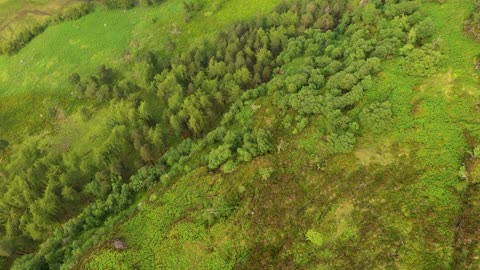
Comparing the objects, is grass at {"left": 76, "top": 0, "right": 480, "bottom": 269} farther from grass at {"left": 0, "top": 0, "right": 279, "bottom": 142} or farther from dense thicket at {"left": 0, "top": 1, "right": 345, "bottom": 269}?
grass at {"left": 0, "top": 0, "right": 279, "bottom": 142}

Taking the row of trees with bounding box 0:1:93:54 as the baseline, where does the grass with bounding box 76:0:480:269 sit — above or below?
below

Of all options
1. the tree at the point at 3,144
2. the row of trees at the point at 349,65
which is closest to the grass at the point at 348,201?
the row of trees at the point at 349,65

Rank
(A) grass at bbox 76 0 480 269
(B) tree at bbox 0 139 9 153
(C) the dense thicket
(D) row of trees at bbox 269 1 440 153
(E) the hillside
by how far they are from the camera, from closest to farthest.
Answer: (A) grass at bbox 76 0 480 269
(E) the hillside
(D) row of trees at bbox 269 1 440 153
(C) the dense thicket
(B) tree at bbox 0 139 9 153

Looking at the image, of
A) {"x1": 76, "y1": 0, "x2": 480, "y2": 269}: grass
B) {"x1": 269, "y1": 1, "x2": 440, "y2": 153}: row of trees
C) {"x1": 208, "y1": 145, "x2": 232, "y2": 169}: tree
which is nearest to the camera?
{"x1": 76, "y1": 0, "x2": 480, "y2": 269}: grass

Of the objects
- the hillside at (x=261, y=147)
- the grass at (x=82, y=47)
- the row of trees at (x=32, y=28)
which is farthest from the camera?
the row of trees at (x=32, y=28)

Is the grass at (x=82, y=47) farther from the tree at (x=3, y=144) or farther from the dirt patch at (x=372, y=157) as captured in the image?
the dirt patch at (x=372, y=157)

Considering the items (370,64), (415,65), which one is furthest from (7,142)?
(415,65)

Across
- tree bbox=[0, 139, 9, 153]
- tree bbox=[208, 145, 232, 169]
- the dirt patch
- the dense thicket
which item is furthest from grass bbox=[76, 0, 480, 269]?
tree bbox=[0, 139, 9, 153]

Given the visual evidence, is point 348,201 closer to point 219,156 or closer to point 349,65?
point 219,156
